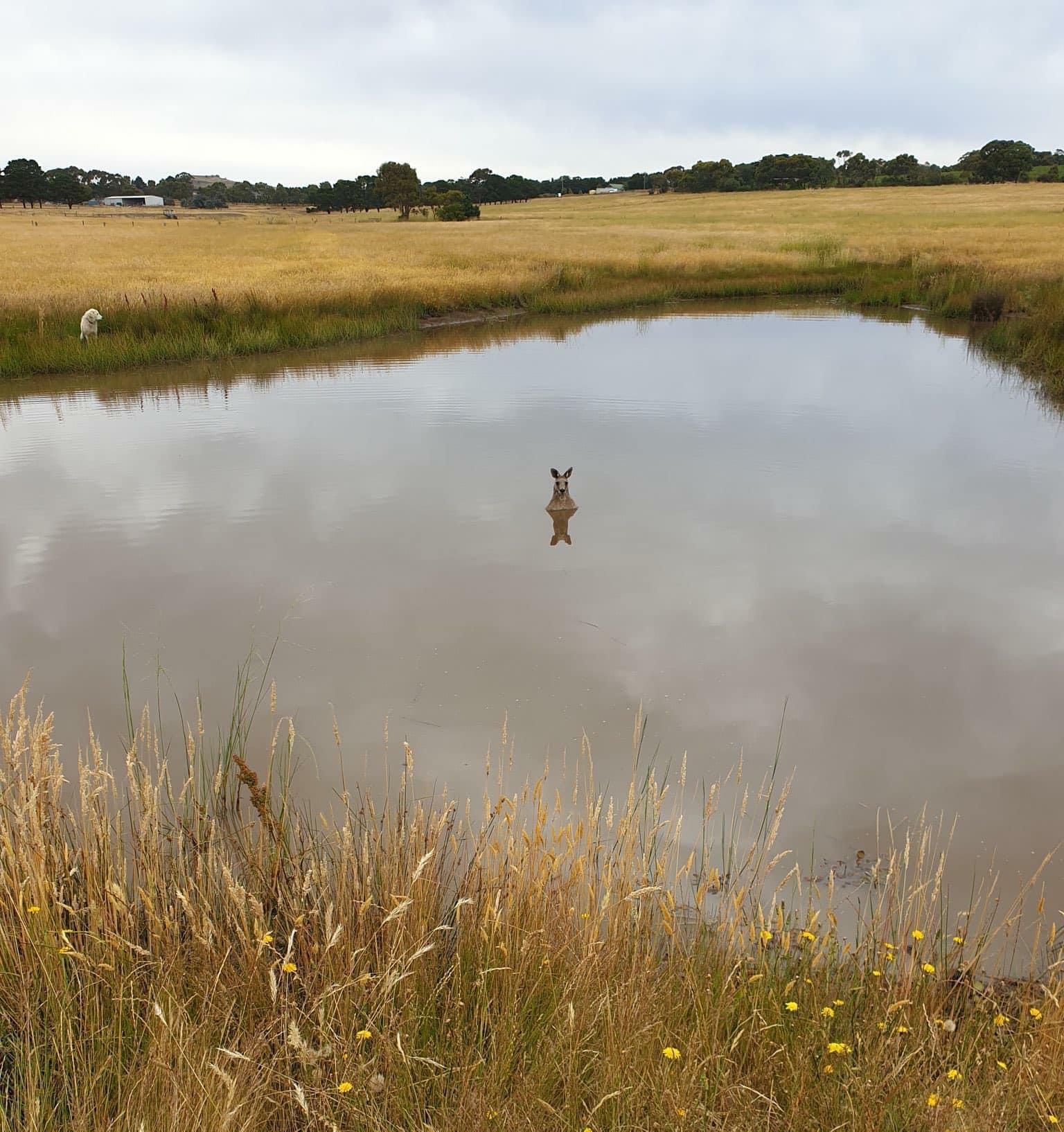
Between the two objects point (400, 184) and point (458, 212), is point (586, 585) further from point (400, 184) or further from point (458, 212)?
point (400, 184)

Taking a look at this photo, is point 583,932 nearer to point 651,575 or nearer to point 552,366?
point 651,575

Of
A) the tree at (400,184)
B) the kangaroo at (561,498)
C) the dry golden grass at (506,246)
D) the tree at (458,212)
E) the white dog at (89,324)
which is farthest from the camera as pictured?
the tree at (400,184)

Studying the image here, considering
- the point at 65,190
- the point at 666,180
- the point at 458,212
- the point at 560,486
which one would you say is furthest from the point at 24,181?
the point at 560,486

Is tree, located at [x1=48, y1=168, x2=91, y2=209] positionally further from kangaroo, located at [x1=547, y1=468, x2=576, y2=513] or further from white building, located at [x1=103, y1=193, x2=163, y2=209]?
kangaroo, located at [x1=547, y1=468, x2=576, y2=513]

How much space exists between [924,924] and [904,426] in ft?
32.1

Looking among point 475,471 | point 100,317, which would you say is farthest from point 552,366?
point 100,317

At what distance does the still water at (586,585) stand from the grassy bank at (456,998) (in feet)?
3.93

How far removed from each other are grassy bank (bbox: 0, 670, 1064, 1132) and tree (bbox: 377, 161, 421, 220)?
74798 millimetres

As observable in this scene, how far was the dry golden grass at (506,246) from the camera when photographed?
69.9 ft

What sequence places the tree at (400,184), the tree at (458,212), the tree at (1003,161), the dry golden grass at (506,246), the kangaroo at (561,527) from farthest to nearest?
the tree at (1003,161) → the tree at (400,184) → the tree at (458,212) → the dry golden grass at (506,246) → the kangaroo at (561,527)

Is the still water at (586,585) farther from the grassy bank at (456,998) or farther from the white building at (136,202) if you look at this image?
the white building at (136,202)

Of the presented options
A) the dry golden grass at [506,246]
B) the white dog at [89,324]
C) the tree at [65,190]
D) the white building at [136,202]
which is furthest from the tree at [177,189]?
the white dog at [89,324]

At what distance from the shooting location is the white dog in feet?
49.1

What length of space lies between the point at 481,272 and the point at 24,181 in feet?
259
